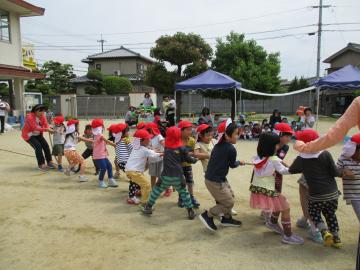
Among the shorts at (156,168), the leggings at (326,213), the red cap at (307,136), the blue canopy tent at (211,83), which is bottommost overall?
the leggings at (326,213)

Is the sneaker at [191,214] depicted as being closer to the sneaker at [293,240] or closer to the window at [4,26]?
the sneaker at [293,240]

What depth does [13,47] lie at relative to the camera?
19.0 m

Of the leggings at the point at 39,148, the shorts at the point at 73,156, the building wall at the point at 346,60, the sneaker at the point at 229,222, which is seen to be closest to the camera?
the sneaker at the point at 229,222

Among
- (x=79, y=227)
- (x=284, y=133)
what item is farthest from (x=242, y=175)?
(x=79, y=227)

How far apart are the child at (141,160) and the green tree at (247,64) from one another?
1525 centimetres

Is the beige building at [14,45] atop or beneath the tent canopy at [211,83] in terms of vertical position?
atop

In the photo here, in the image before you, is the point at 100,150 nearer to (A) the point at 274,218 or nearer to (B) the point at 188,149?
(B) the point at 188,149

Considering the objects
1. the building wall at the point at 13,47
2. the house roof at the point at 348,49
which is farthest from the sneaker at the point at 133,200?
the house roof at the point at 348,49

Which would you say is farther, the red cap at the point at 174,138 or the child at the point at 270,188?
the red cap at the point at 174,138

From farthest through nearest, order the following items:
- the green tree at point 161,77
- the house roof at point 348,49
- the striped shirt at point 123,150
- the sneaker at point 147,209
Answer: the house roof at point 348,49 < the green tree at point 161,77 < the striped shirt at point 123,150 < the sneaker at point 147,209

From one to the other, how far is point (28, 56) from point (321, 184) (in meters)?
22.1

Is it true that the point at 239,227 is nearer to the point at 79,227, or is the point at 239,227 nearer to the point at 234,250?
the point at 234,250

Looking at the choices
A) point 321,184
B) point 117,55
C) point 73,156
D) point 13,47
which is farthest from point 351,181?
point 117,55

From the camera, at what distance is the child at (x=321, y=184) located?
3783 millimetres
